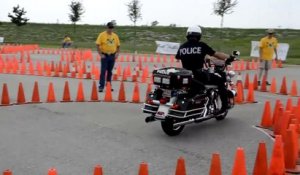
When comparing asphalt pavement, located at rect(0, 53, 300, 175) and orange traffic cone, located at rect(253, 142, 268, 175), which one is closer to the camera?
orange traffic cone, located at rect(253, 142, 268, 175)

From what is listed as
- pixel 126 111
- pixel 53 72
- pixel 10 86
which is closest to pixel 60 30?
pixel 53 72

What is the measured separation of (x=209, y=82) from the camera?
9.55m

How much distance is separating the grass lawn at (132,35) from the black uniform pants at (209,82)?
40.0 m

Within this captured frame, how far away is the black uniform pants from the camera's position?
9078mm

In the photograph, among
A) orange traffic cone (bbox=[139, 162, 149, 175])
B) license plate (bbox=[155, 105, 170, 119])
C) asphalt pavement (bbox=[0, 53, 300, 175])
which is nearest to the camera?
orange traffic cone (bbox=[139, 162, 149, 175])

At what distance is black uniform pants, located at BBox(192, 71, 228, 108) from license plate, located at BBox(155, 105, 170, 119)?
78 centimetres

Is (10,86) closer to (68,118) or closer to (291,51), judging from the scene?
(68,118)

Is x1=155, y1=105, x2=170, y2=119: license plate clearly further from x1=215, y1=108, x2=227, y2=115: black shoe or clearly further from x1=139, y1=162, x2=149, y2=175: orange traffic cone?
x1=139, y1=162, x2=149, y2=175: orange traffic cone

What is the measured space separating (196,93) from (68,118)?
276 centimetres

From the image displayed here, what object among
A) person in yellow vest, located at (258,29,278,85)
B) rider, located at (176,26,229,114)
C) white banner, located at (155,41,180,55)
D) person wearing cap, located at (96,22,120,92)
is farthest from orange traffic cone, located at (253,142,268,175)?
white banner, located at (155,41,180,55)

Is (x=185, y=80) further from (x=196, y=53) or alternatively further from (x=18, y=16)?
(x=18, y=16)

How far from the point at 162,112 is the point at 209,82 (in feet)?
5.05

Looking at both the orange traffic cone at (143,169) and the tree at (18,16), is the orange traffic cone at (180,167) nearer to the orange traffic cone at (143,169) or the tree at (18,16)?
the orange traffic cone at (143,169)

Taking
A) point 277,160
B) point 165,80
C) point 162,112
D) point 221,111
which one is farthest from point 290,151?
point 221,111
